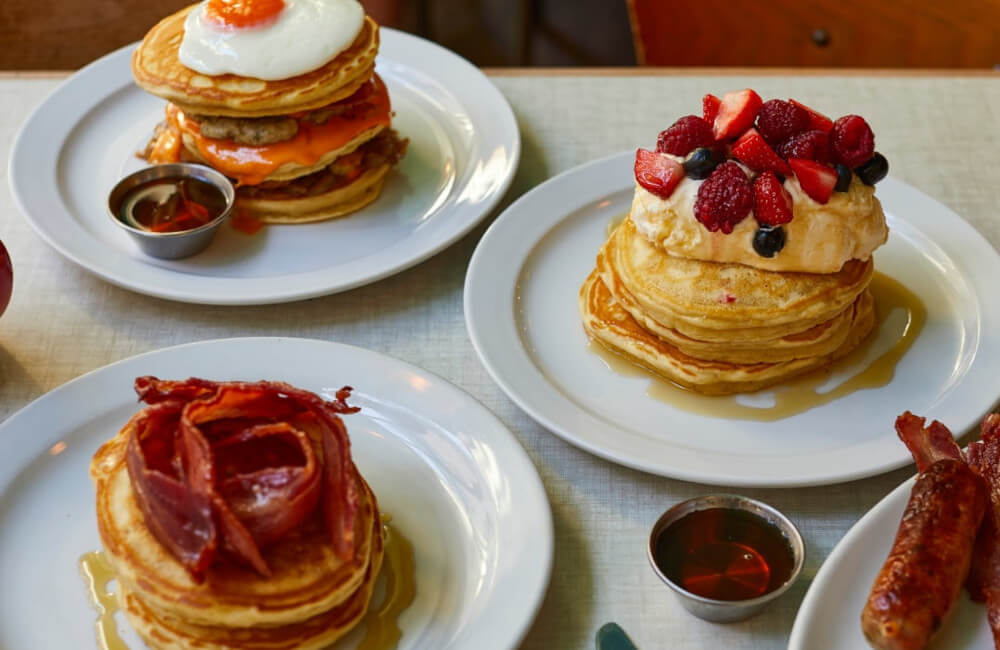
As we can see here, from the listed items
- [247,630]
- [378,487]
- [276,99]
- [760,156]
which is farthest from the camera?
[276,99]

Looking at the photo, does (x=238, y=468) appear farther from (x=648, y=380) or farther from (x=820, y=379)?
(x=820, y=379)

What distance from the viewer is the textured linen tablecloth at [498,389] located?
81.1 inches

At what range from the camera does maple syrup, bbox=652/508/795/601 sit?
1.93m

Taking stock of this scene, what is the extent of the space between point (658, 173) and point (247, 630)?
1.29 meters

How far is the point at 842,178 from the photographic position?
90.1 inches

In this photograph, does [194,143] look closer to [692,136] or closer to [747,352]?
[692,136]

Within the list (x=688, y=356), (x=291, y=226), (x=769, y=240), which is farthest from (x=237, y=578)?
(x=291, y=226)

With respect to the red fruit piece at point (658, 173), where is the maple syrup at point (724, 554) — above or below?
below

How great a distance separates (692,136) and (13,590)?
5.50ft

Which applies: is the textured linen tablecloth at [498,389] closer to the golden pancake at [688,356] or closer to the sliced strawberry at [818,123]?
the golden pancake at [688,356]

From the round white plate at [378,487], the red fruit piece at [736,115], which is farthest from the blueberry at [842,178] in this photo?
the round white plate at [378,487]

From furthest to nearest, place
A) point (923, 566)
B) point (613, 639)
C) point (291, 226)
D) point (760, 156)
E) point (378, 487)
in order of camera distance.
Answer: point (291, 226) → point (760, 156) → point (378, 487) → point (613, 639) → point (923, 566)

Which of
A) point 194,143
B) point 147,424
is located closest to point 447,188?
point 194,143

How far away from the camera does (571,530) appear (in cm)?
219
